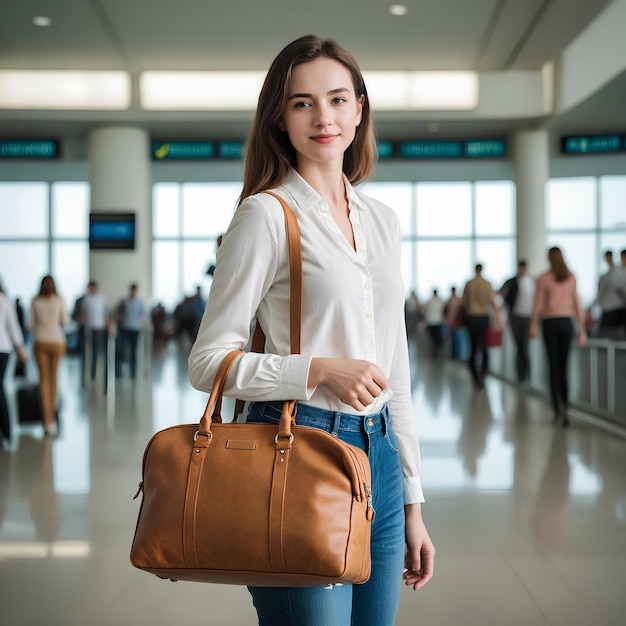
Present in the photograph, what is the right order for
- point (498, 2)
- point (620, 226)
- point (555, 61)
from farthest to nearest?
1. point (620, 226)
2. point (555, 61)
3. point (498, 2)

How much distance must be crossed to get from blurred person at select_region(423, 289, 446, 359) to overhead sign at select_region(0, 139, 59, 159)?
10.4 m

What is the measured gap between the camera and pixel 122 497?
237 inches

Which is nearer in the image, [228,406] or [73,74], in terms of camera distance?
[228,406]

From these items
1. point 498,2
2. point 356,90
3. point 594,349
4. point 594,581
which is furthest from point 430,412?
point 356,90

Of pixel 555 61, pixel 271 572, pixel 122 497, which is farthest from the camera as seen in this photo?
pixel 555 61

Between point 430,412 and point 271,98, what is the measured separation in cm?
938

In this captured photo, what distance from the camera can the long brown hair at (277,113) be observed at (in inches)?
66.9

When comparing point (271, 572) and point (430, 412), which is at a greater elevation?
point (271, 572)

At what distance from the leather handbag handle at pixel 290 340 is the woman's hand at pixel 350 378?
0.22 ft

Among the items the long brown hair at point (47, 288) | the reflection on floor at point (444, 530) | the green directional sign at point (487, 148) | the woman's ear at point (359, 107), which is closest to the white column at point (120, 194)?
the green directional sign at point (487, 148)

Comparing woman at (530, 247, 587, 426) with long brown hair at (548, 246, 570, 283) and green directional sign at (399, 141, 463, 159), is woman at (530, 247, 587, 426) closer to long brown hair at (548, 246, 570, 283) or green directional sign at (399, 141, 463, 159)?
long brown hair at (548, 246, 570, 283)

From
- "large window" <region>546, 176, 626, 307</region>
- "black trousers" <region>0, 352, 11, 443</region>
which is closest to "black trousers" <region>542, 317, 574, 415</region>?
"black trousers" <region>0, 352, 11, 443</region>

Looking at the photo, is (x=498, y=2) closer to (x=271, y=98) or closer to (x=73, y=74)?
(x=73, y=74)

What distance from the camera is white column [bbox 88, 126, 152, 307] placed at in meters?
19.9
